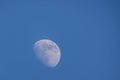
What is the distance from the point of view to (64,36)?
237cm

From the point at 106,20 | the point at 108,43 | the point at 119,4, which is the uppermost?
the point at 119,4

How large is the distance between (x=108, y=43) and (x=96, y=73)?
341 mm

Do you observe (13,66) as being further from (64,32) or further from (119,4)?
(119,4)

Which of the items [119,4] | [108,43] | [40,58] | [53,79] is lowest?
[53,79]

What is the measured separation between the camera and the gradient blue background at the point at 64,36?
2318mm

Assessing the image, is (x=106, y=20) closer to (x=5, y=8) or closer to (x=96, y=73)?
(x=96, y=73)

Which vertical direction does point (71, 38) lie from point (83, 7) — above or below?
below

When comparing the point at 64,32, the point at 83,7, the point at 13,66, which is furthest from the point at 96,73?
the point at 13,66

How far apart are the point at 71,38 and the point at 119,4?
639 mm

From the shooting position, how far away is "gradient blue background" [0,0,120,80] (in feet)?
7.61

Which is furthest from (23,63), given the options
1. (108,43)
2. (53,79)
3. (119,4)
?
(119,4)

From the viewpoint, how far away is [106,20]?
2396mm

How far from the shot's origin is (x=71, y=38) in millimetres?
2371

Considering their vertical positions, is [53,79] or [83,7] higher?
[83,7]
